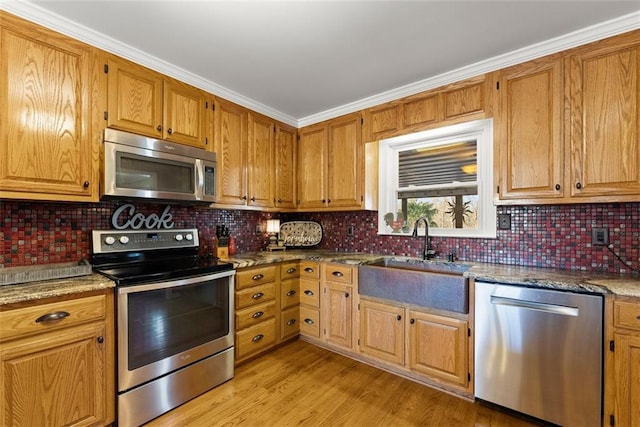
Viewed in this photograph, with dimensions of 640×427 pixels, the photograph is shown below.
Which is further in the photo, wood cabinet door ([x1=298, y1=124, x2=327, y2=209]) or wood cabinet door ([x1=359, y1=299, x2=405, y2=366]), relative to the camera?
wood cabinet door ([x1=298, y1=124, x2=327, y2=209])

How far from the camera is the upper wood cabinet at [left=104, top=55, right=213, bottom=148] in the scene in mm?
1917

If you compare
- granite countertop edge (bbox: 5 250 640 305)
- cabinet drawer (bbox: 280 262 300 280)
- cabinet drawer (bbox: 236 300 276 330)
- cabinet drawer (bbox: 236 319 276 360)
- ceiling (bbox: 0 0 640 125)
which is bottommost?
cabinet drawer (bbox: 236 319 276 360)

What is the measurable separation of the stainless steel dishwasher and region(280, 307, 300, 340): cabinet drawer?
1.60 meters

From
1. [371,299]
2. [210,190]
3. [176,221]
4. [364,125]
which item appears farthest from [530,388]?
[176,221]

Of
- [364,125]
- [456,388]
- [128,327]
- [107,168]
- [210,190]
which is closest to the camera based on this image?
[128,327]

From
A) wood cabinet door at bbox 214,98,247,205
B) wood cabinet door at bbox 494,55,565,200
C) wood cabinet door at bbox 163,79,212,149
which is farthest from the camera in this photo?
wood cabinet door at bbox 214,98,247,205

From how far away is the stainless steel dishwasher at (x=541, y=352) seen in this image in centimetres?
156

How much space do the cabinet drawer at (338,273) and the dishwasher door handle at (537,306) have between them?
1.10 m

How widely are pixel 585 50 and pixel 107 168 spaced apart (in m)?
3.07

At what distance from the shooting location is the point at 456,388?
1995 mm

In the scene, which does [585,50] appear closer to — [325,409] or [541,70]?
[541,70]

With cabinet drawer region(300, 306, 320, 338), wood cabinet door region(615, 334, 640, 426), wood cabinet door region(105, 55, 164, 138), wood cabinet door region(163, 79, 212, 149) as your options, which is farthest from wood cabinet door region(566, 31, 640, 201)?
wood cabinet door region(105, 55, 164, 138)

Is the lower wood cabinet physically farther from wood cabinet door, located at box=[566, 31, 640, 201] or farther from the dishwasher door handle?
wood cabinet door, located at box=[566, 31, 640, 201]

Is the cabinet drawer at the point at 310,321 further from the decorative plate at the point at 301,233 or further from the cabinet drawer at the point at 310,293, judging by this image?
the decorative plate at the point at 301,233
